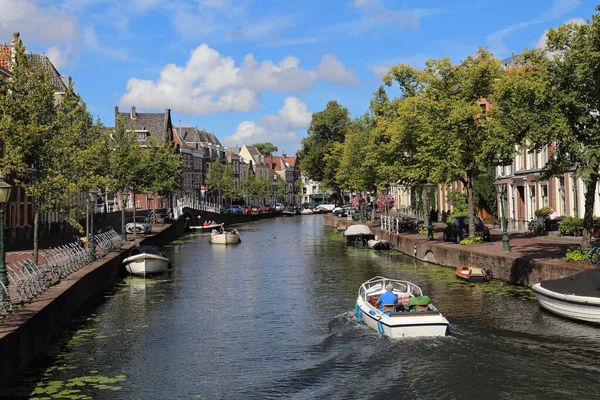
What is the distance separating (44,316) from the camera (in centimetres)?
2061

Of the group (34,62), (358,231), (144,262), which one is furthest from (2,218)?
(358,231)

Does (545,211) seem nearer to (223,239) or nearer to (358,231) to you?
(358,231)

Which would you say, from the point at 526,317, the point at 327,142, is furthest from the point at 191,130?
the point at 526,317

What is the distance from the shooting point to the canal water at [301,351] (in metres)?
16.9

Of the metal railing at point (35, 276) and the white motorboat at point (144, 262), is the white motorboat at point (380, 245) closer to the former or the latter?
the white motorboat at point (144, 262)

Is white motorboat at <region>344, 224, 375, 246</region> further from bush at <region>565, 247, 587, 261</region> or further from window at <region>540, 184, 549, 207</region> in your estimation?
bush at <region>565, 247, 587, 261</region>

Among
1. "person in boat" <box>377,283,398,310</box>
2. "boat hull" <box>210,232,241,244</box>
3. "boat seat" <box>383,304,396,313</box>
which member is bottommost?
"boat seat" <box>383,304,396,313</box>

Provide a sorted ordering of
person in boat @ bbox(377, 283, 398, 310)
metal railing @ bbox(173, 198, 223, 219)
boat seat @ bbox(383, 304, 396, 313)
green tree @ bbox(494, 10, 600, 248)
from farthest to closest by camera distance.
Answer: metal railing @ bbox(173, 198, 223, 219), green tree @ bbox(494, 10, 600, 248), person in boat @ bbox(377, 283, 398, 310), boat seat @ bbox(383, 304, 396, 313)

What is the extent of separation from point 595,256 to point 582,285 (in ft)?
15.6

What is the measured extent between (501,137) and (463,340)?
39.4 ft

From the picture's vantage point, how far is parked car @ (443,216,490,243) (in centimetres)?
4356

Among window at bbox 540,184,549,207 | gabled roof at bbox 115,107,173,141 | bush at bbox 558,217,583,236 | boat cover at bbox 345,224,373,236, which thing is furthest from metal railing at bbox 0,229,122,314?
gabled roof at bbox 115,107,173,141

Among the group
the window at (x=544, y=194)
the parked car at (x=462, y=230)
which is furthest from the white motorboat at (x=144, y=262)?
the window at (x=544, y=194)

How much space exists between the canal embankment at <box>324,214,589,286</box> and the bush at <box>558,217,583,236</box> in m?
0.77
